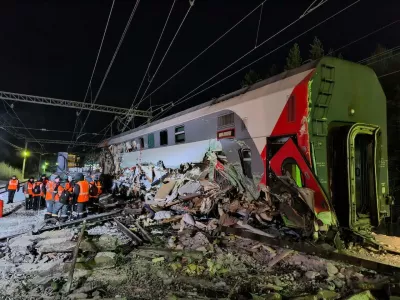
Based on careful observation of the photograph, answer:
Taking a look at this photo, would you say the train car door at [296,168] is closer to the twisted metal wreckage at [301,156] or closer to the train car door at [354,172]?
the twisted metal wreckage at [301,156]

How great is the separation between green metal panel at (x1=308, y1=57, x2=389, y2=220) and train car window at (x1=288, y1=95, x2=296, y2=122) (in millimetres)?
316

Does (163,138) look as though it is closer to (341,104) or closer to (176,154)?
(176,154)

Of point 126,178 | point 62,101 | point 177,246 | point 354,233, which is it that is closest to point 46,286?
point 177,246

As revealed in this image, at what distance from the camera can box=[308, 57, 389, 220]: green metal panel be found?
5223mm

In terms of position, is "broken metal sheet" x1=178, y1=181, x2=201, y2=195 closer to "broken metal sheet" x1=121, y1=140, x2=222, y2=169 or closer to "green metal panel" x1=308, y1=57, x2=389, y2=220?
"broken metal sheet" x1=121, y1=140, x2=222, y2=169

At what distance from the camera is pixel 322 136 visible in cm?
528

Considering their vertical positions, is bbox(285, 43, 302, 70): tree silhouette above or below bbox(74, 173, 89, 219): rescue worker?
above

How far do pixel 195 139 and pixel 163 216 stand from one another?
253 cm

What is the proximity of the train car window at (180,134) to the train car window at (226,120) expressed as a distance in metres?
2.20

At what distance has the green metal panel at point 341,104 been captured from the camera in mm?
5223

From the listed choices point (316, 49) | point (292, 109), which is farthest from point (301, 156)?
point (316, 49)

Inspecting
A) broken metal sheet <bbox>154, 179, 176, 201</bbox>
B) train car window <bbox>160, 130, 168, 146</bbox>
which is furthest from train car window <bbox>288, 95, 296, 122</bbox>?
train car window <bbox>160, 130, 168, 146</bbox>

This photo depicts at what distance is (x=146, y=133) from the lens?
42.2 feet

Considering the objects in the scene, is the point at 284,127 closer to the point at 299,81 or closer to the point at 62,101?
the point at 299,81
